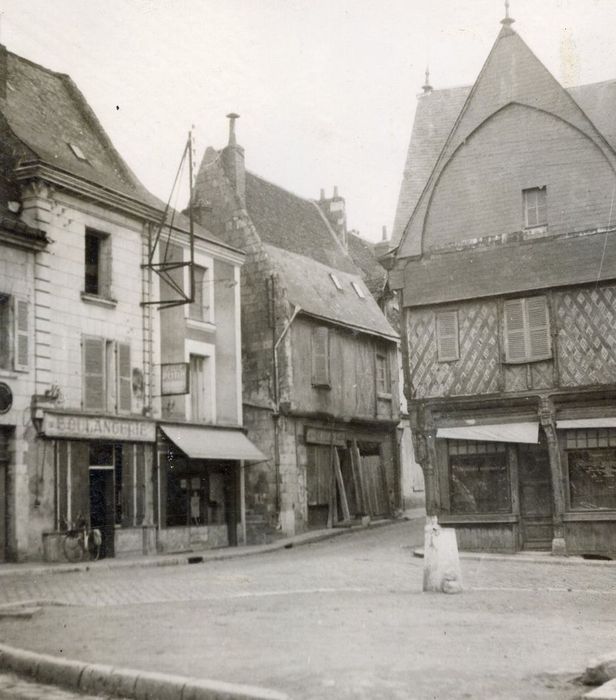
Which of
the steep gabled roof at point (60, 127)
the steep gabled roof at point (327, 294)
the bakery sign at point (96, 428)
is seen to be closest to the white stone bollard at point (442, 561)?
the bakery sign at point (96, 428)

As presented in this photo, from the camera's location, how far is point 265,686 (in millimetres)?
6250

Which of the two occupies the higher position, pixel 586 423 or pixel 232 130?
pixel 232 130

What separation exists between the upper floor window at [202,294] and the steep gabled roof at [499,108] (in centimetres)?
530

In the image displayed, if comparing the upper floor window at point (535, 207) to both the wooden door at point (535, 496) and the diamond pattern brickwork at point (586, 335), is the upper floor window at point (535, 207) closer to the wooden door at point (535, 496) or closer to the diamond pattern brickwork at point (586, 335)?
the diamond pattern brickwork at point (586, 335)

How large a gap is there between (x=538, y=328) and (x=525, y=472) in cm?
301

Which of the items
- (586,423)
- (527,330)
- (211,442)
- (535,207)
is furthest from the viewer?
(211,442)

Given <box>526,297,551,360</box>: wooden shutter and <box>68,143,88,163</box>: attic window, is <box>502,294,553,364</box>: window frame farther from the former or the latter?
<box>68,143,88,163</box>: attic window

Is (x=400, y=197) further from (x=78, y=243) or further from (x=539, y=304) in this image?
(x=78, y=243)

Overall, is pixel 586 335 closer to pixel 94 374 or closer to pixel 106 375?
pixel 106 375

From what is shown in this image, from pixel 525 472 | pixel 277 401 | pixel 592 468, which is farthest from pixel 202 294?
pixel 592 468

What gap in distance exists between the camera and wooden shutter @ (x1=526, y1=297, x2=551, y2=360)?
63.1 ft

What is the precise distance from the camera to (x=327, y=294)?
2966cm

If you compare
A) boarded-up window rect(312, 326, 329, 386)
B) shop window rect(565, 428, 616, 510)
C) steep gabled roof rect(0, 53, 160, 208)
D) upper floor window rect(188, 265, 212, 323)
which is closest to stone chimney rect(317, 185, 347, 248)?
boarded-up window rect(312, 326, 329, 386)

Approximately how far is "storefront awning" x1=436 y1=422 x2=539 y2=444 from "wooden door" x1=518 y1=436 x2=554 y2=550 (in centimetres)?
54
